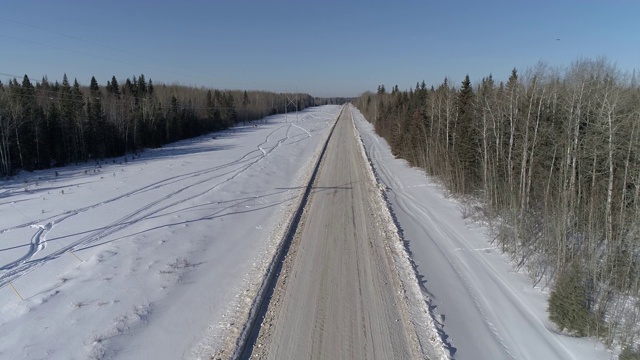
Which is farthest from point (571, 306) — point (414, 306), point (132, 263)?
point (132, 263)

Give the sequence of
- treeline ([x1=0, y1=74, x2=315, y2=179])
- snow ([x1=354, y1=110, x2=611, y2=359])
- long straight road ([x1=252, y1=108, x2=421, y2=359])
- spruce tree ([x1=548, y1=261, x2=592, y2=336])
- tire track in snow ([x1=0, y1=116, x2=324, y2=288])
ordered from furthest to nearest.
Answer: treeline ([x1=0, y1=74, x2=315, y2=179])
tire track in snow ([x1=0, y1=116, x2=324, y2=288])
spruce tree ([x1=548, y1=261, x2=592, y2=336])
snow ([x1=354, y1=110, x2=611, y2=359])
long straight road ([x1=252, y1=108, x2=421, y2=359])

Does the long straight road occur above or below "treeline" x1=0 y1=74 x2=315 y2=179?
below

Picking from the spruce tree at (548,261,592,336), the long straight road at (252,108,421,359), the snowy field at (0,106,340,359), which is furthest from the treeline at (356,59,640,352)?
the snowy field at (0,106,340,359)

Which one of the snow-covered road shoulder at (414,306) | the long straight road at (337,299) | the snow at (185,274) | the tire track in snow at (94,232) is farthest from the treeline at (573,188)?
the tire track in snow at (94,232)

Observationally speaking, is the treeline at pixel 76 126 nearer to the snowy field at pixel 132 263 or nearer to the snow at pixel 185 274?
the snowy field at pixel 132 263

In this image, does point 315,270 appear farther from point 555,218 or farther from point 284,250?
point 555,218

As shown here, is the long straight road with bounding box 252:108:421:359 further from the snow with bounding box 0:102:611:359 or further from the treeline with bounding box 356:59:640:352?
the treeline with bounding box 356:59:640:352

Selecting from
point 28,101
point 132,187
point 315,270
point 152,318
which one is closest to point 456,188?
point 315,270
